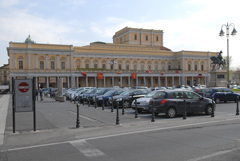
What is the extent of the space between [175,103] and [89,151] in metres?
8.21

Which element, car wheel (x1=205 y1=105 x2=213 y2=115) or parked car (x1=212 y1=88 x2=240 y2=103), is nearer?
car wheel (x1=205 y1=105 x2=213 y2=115)

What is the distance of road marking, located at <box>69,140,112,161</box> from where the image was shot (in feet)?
21.8

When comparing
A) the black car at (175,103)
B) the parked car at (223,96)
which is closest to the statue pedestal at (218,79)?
the parked car at (223,96)

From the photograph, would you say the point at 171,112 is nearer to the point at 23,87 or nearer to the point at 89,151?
Result: the point at 89,151

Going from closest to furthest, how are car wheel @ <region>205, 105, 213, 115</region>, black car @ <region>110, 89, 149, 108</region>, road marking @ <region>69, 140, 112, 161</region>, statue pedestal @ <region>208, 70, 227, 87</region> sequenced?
road marking @ <region>69, 140, 112, 161</region>
car wheel @ <region>205, 105, 213, 115</region>
black car @ <region>110, 89, 149, 108</region>
statue pedestal @ <region>208, 70, 227, 87</region>

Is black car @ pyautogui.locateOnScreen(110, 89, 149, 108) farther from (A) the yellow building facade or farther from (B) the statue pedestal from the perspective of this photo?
(A) the yellow building facade

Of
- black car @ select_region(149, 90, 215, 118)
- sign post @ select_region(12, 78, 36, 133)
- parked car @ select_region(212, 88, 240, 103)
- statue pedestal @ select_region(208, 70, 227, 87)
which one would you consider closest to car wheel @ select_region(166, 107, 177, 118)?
black car @ select_region(149, 90, 215, 118)

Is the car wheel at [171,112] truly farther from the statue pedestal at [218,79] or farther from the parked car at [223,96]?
the statue pedestal at [218,79]

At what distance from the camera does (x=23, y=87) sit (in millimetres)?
10664

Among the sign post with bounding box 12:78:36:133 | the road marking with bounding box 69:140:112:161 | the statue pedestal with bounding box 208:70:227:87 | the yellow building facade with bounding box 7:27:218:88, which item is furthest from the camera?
the yellow building facade with bounding box 7:27:218:88

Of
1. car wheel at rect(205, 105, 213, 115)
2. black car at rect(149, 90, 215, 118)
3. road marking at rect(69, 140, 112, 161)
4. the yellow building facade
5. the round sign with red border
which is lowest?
road marking at rect(69, 140, 112, 161)

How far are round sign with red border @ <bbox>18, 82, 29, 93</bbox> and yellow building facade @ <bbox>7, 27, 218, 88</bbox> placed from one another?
5561cm

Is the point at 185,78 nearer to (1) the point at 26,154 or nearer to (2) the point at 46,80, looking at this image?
(2) the point at 46,80

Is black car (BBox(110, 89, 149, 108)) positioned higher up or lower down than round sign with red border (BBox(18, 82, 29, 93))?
lower down
